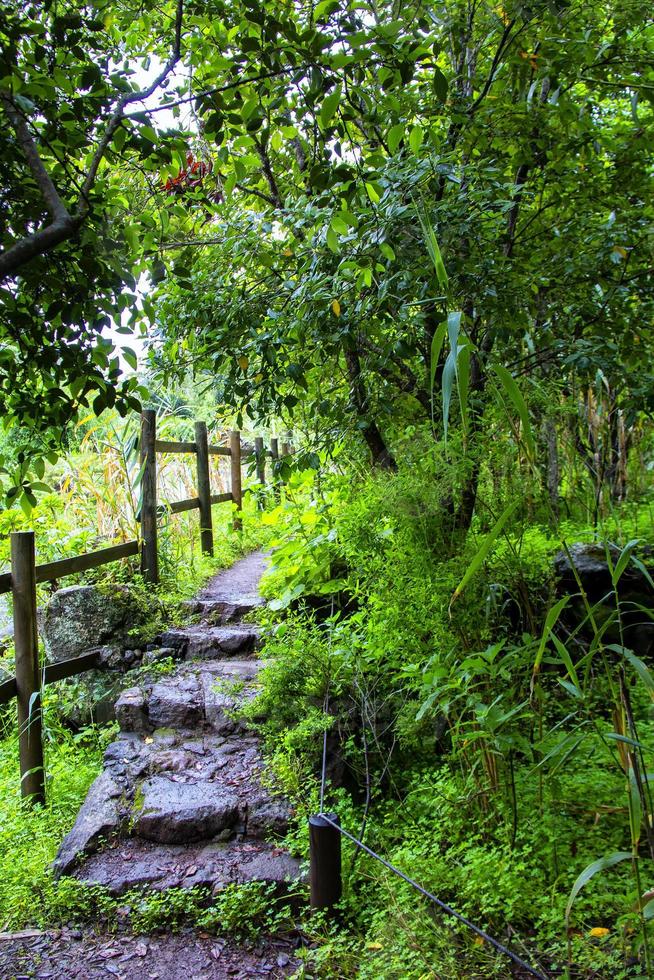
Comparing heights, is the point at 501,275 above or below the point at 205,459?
above

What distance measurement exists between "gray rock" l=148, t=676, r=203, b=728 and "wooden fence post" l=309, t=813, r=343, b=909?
6.37 ft

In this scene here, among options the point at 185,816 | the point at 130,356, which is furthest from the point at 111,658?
the point at 130,356

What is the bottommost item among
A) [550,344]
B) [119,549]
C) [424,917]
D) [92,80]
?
[424,917]

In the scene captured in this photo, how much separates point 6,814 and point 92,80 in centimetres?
395

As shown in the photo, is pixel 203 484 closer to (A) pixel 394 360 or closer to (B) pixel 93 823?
(B) pixel 93 823

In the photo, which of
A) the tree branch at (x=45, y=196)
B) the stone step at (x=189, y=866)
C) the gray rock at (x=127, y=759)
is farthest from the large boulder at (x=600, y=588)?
the tree branch at (x=45, y=196)

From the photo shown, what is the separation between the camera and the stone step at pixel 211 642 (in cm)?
535

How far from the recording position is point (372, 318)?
2.73 m

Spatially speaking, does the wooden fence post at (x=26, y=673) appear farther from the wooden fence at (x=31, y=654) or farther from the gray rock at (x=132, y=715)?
the gray rock at (x=132, y=715)

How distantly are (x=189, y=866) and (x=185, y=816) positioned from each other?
269 mm

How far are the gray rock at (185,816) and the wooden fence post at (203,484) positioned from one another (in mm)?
4384

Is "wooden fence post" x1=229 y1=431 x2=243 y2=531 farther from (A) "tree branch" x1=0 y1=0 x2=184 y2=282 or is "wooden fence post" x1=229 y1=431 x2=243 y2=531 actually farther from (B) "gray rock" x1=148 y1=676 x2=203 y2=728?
(A) "tree branch" x1=0 y1=0 x2=184 y2=282

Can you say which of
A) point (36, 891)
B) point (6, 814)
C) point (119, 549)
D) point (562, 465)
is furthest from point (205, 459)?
point (36, 891)

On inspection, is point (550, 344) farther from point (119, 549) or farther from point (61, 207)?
point (119, 549)
